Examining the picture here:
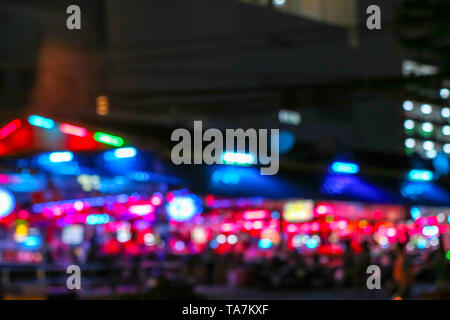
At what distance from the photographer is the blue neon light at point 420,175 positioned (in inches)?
1008

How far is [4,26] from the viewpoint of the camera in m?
29.0

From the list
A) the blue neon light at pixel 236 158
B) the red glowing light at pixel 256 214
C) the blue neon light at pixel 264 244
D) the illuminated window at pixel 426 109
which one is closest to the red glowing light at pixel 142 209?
the red glowing light at pixel 256 214

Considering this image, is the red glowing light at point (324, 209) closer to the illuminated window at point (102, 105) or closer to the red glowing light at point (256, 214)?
the red glowing light at point (256, 214)

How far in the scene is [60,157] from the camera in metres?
15.4

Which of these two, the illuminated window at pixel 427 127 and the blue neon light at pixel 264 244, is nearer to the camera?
the blue neon light at pixel 264 244

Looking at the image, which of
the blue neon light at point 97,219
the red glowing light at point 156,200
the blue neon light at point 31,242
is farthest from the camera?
the blue neon light at point 97,219

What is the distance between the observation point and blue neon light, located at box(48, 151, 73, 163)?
15172 mm

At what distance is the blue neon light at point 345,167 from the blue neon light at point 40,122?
33.3ft

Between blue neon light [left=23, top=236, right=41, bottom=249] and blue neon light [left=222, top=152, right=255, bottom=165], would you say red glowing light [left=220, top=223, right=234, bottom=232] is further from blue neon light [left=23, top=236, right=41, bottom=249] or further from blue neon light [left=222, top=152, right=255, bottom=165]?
blue neon light [left=222, top=152, right=255, bottom=165]

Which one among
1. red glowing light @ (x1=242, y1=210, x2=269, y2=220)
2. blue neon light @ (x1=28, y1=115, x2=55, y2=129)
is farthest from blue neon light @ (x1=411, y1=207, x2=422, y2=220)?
blue neon light @ (x1=28, y1=115, x2=55, y2=129)

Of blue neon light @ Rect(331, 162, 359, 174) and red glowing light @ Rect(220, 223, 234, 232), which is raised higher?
blue neon light @ Rect(331, 162, 359, 174)

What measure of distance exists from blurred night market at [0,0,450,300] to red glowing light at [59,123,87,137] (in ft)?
0.09

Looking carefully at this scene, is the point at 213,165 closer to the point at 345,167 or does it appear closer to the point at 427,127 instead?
the point at 345,167

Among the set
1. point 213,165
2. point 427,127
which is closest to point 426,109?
point 427,127
